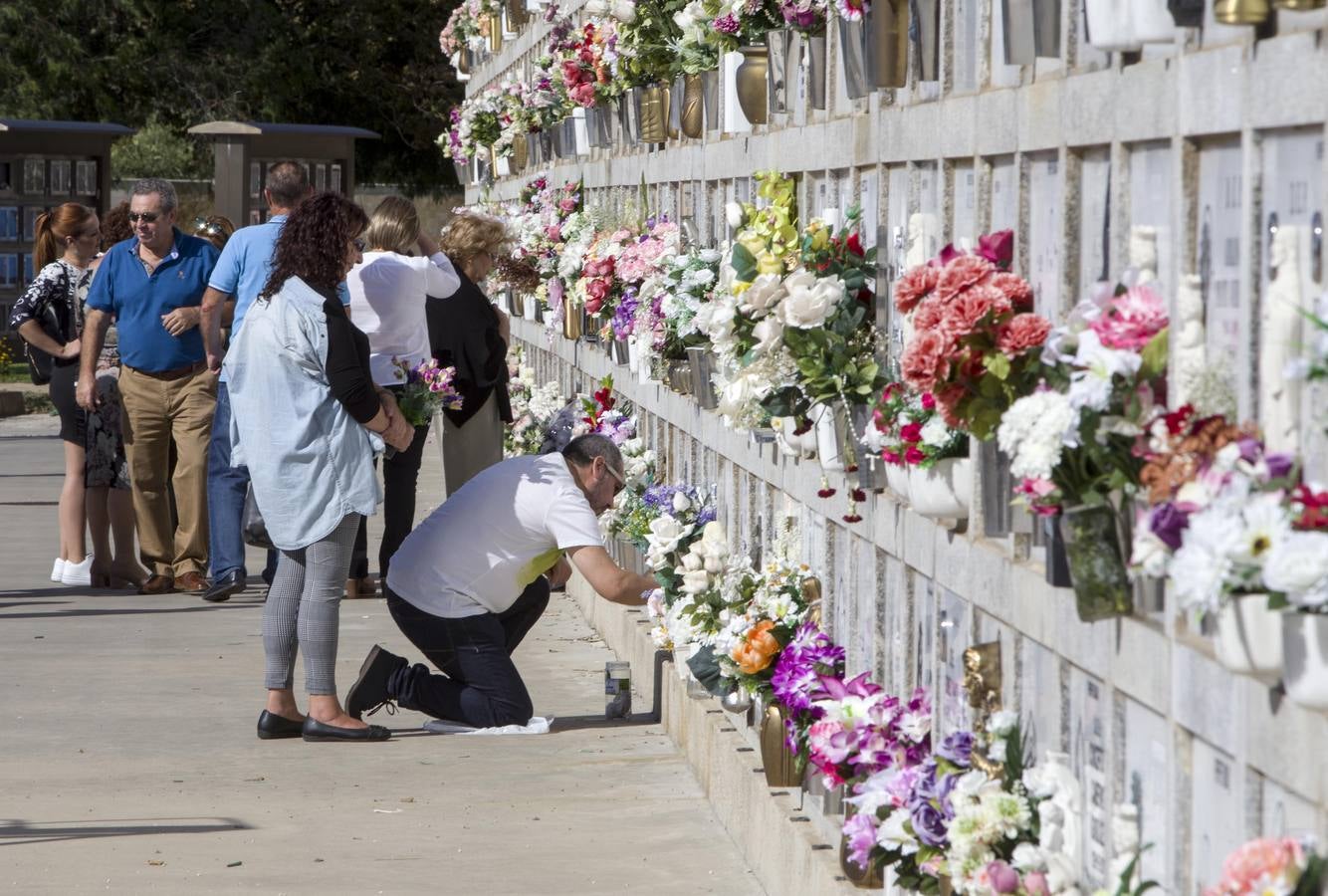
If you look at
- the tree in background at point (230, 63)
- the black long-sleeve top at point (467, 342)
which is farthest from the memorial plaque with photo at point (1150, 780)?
the tree in background at point (230, 63)

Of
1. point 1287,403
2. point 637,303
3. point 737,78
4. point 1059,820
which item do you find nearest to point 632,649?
point 637,303

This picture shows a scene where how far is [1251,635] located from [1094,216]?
3.40ft

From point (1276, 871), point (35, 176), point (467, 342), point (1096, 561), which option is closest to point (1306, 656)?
point (1276, 871)

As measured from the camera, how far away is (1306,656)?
7.41ft

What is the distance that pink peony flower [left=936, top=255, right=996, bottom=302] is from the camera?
127 inches

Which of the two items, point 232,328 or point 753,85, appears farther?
point 232,328

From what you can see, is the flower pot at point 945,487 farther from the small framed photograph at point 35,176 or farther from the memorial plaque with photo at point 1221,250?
the small framed photograph at point 35,176

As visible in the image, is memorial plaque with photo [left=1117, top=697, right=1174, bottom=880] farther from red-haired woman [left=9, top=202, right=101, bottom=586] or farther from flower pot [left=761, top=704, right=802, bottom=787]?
red-haired woman [left=9, top=202, right=101, bottom=586]

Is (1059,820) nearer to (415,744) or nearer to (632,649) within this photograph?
(415,744)

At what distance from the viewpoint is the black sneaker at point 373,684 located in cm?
671

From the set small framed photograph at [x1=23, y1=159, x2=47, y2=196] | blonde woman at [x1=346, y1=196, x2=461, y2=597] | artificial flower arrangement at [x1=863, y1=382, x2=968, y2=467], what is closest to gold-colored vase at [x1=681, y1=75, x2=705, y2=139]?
blonde woman at [x1=346, y1=196, x2=461, y2=597]

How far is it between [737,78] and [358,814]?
7.27 feet

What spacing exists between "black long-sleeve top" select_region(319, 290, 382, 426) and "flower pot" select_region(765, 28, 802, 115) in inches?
56.7

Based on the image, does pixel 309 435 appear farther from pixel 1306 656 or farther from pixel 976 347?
pixel 1306 656
